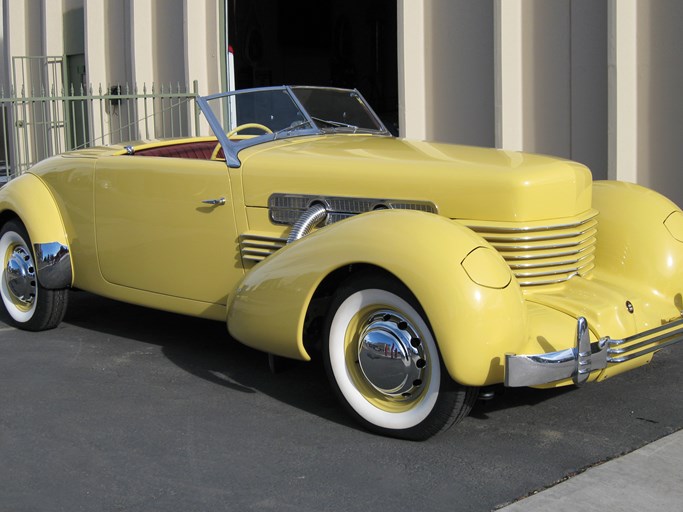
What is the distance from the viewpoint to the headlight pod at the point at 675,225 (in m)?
4.67

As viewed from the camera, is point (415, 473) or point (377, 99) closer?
point (415, 473)

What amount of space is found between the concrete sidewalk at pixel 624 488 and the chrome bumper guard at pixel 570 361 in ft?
1.22

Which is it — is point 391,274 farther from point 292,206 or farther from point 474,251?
point 292,206

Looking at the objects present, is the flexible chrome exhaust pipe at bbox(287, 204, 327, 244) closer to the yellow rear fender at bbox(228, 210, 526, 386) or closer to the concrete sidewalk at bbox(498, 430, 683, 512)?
the yellow rear fender at bbox(228, 210, 526, 386)

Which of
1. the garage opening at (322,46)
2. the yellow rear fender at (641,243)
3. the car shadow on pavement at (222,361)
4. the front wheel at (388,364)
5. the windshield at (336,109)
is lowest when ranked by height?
the car shadow on pavement at (222,361)

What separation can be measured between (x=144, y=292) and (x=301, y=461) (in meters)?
2.00

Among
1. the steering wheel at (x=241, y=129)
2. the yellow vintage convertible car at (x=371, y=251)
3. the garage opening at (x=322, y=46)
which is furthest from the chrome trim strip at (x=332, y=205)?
the garage opening at (x=322, y=46)

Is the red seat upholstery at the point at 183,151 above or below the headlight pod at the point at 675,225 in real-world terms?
above

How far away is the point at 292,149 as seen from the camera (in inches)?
192

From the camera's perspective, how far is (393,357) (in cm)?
384

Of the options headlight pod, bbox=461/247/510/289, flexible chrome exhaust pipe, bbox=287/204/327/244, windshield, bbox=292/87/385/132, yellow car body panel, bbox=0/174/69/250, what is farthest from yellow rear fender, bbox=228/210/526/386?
yellow car body panel, bbox=0/174/69/250

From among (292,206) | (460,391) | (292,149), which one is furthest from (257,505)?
(292,149)

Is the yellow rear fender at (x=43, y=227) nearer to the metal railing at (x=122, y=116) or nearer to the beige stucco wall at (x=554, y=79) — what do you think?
the beige stucco wall at (x=554, y=79)

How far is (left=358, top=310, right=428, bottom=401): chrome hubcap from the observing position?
3818 mm
